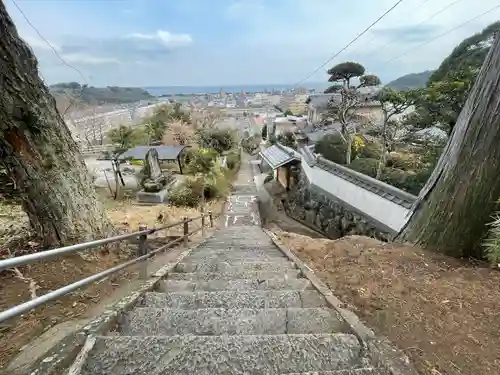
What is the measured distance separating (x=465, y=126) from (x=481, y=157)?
398 millimetres

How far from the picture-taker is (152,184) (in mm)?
13805

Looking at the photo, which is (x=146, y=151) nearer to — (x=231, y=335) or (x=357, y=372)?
(x=231, y=335)

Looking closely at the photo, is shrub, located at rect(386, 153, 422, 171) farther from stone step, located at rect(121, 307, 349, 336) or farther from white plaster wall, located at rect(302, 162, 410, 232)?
stone step, located at rect(121, 307, 349, 336)

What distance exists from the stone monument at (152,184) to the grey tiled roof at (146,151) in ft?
9.53

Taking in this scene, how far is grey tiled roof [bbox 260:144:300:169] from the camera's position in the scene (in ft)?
49.7

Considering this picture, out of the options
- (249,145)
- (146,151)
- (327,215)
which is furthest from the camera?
(249,145)

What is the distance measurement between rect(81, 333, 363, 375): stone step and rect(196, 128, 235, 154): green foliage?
23903 millimetres

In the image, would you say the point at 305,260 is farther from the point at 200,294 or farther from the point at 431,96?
the point at 431,96

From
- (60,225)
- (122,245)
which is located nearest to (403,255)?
(122,245)

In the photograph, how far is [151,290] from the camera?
2.77m

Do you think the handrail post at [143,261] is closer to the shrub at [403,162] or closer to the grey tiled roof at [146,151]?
the shrub at [403,162]

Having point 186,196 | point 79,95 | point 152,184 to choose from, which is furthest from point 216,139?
point 186,196

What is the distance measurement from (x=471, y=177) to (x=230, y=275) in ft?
9.20


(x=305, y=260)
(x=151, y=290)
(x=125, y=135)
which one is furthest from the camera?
(x=125, y=135)
